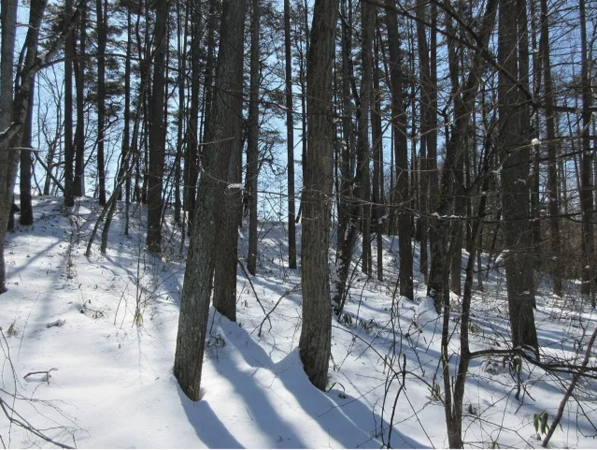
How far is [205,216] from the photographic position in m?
3.80

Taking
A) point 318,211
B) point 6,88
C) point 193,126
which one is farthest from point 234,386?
point 6,88

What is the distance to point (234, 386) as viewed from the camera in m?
4.04

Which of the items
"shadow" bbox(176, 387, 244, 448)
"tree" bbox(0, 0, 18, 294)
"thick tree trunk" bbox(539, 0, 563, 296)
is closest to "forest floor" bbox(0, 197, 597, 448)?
"shadow" bbox(176, 387, 244, 448)

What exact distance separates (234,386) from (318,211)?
1949 millimetres

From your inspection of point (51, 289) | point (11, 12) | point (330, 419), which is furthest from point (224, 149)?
point (51, 289)

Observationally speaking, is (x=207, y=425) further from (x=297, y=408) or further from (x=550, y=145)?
(x=550, y=145)

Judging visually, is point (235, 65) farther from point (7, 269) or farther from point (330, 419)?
point (7, 269)

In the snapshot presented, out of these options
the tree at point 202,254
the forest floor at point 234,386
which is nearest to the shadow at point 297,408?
the forest floor at point 234,386

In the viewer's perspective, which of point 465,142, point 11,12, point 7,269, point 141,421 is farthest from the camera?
point 7,269

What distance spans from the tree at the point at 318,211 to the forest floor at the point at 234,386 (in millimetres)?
246

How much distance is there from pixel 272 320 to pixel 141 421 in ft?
10.1

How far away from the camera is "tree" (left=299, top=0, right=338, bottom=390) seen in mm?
3982

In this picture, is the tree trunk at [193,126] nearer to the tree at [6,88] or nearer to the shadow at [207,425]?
the shadow at [207,425]

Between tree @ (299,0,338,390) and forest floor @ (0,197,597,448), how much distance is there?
0.25 metres
